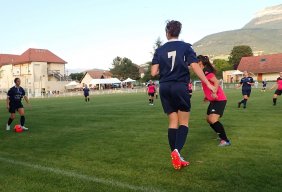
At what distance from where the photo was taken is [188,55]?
5324 millimetres

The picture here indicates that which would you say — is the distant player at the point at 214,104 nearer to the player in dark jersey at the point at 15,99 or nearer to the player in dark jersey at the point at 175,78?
the player in dark jersey at the point at 175,78

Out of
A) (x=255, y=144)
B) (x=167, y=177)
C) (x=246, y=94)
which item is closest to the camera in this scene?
(x=167, y=177)

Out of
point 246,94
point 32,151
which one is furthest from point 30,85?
point 32,151

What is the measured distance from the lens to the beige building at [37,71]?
88750 mm

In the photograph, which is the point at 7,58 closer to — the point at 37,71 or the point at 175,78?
the point at 37,71

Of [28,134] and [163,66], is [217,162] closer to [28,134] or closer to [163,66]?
[163,66]

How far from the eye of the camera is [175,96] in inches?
210

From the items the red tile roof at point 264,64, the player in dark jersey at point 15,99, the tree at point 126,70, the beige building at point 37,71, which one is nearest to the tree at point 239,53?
the red tile roof at point 264,64

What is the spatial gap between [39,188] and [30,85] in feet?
290

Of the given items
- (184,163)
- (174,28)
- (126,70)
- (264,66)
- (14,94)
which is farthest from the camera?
(126,70)

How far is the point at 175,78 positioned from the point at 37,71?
88740mm

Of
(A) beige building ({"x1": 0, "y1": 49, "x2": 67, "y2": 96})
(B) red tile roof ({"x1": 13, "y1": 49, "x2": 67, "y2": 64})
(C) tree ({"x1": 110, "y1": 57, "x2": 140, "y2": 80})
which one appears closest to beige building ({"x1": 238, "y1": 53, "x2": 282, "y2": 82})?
(C) tree ({"x1": 110, "y1": 57, "x2": 140, "y2": 80})

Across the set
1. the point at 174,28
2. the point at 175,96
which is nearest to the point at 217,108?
the point at 175,96

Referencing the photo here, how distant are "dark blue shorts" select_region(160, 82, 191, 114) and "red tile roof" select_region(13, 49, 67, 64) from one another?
8873 centimetres
